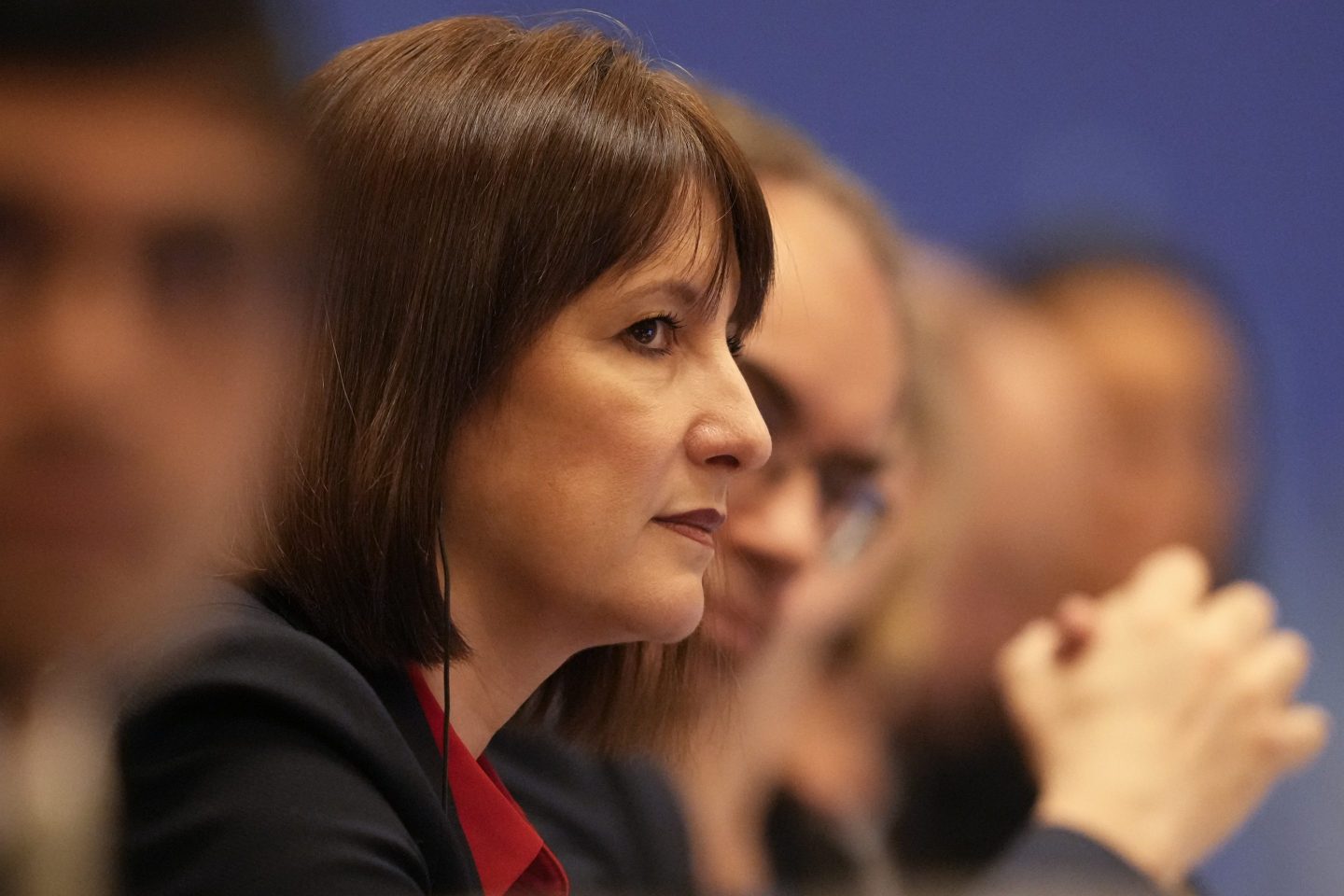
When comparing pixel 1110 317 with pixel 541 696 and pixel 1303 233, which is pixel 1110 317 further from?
pixel 541 696

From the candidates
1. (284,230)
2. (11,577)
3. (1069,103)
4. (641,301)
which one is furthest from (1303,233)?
(11,577)

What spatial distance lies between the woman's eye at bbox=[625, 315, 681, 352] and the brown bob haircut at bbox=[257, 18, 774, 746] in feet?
0.10

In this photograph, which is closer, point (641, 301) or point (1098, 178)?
point (641, 301)

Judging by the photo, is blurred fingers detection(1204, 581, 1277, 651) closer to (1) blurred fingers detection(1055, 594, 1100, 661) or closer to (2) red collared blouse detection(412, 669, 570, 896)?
(1) blurred fingers detection(1055, 594, 1100, 661)

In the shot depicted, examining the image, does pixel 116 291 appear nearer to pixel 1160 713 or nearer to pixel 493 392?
pixel 493 392

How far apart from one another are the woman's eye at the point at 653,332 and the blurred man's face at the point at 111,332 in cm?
22

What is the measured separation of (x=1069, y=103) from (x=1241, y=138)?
0.12 m

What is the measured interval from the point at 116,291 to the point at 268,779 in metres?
0.20

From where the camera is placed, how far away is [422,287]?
703 millimetres

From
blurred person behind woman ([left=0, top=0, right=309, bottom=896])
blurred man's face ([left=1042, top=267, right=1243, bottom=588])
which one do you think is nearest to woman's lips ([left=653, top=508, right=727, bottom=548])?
Answer: blurred person behind woman ([left=0, top=0, right=309, bottom=896])

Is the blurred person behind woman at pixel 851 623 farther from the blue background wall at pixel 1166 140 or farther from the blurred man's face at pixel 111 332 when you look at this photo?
the blurred man's face at pixel 111 332

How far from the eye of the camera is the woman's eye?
729mm

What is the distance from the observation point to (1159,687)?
0.90 m

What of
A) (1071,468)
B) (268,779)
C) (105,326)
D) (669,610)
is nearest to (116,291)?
(105,326)
